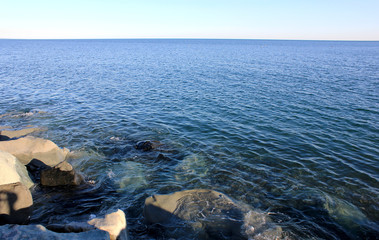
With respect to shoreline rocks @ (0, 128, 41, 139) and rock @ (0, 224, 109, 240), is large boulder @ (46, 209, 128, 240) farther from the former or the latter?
shoreline rocks @ (0, 128, 41, 139)

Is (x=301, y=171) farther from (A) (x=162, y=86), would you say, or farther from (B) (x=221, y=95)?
(A) (x=162, y=86)

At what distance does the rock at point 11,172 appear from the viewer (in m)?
11.0

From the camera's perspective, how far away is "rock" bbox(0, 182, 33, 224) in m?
9.52

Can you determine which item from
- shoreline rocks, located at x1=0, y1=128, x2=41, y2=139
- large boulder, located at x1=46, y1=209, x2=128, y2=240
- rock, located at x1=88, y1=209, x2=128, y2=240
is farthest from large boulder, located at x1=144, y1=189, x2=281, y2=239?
shoreline rocks, located at x1=0, y1=128, x2=41, y2=139

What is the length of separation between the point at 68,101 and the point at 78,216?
24.0m

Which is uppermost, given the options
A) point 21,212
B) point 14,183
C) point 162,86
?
point 14,183

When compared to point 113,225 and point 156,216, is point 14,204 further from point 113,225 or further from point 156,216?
point 156,216

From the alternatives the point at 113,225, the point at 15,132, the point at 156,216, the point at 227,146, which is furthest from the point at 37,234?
the point at 15,132

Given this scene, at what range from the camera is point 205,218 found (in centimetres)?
1077

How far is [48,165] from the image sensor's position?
49.5 feet

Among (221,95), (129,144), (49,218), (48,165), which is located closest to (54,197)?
(49,218)

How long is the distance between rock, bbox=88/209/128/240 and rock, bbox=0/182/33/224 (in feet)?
12.5

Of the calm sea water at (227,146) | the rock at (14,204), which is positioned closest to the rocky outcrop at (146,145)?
the calm sea water at (227,146)

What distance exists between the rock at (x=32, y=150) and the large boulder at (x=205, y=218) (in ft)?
26.4
